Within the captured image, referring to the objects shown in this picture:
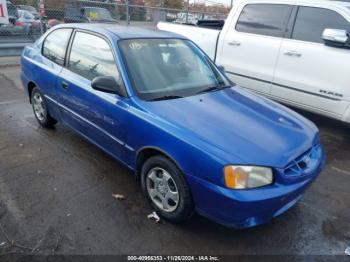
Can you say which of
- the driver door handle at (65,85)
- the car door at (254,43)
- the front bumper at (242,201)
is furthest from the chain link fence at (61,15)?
the front bumper at (242,201)

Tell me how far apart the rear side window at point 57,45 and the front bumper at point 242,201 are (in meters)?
2.52

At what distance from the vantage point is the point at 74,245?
2.62 m

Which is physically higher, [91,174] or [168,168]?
[168,168]

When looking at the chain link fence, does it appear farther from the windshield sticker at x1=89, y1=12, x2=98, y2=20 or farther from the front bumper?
the front bumper

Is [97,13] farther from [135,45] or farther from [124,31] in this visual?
[135,45]

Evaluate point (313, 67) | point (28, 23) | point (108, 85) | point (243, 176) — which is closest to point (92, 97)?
point (108, 85)

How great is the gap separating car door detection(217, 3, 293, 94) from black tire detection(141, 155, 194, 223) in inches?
123

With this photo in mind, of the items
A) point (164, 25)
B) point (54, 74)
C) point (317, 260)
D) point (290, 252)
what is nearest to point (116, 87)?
point (54, 74)

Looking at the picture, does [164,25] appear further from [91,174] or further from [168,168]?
[168,168]

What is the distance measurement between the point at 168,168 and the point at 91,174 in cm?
133

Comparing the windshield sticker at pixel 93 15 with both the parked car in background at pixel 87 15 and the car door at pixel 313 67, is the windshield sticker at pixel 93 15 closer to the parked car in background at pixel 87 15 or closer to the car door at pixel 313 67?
the parked car in background at pixel 87 15

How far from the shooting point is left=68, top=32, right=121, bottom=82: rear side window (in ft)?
10.7

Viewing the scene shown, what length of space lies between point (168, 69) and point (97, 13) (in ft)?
37.5

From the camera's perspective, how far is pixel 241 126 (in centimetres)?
275
